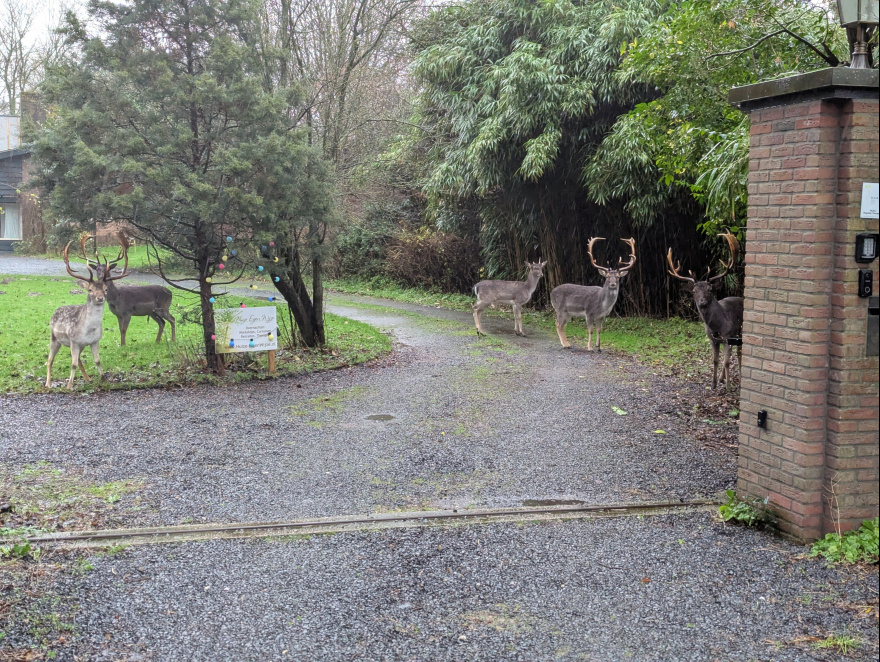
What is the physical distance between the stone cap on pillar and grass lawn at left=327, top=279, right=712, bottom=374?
6.71 metres

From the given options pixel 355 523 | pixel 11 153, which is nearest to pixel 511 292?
pixel 355 523

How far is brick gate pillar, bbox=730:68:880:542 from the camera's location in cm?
448

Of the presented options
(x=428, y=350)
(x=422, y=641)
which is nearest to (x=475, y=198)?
(x=428, y=350)

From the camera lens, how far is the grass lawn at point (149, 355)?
10.1 meters

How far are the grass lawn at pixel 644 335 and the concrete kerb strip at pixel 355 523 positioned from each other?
5925 millimetres

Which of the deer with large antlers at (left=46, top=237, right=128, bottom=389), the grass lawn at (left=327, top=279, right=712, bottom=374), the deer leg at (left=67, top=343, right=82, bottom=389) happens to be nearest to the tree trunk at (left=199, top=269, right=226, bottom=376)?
the deer with large antlers at (left=46, top=237, right=128, bottom=389)

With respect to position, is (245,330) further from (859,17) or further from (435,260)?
(435,260)

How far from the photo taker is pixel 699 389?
9.74 m

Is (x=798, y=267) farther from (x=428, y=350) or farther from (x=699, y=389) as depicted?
(x=428, y=350)

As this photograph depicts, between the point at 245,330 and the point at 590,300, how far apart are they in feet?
19.2

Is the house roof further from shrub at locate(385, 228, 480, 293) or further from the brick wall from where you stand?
the brick wall

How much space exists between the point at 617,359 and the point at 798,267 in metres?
7.57

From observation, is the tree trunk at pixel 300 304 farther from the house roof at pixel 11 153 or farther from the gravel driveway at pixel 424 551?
the house roof at pixel 11 153

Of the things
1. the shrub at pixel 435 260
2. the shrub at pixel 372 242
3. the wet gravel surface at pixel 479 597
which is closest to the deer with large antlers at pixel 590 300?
the shrub at pixel 435 260
